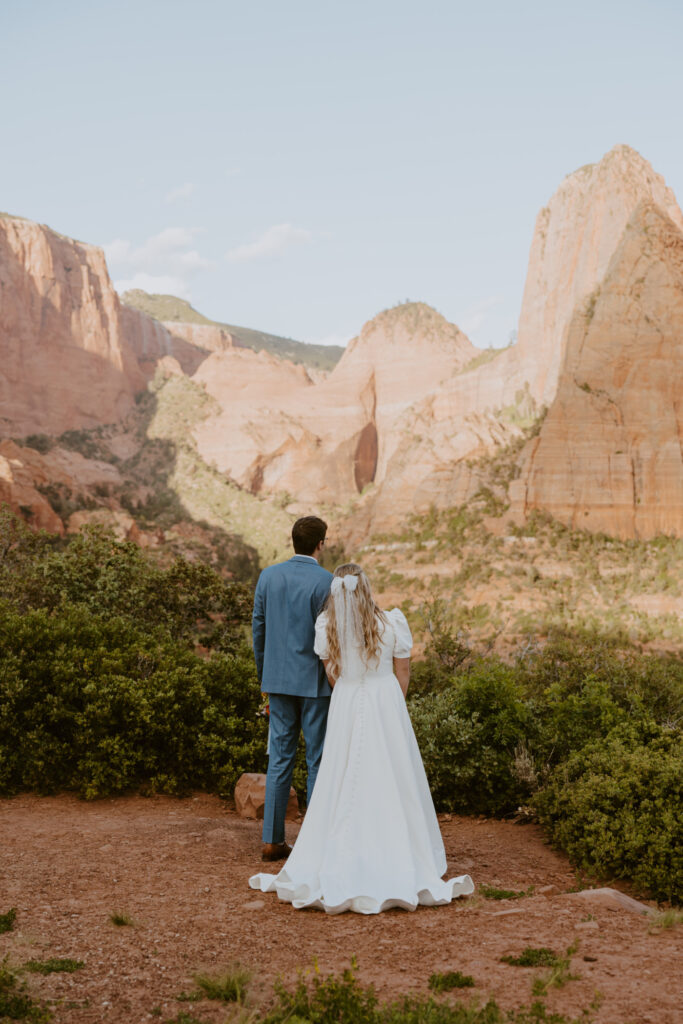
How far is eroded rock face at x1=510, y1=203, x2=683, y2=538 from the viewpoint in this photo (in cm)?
3903

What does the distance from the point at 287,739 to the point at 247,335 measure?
4318 inches

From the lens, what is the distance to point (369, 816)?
4773 mm

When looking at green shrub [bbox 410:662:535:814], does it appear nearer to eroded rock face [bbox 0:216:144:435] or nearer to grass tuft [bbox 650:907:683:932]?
grass tuft [bbox 650:907:683:932]

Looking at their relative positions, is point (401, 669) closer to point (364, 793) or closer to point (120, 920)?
point (364, 793)

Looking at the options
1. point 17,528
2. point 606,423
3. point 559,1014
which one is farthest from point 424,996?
point 606,423

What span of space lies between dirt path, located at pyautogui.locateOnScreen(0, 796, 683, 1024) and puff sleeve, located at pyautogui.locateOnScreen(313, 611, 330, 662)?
4.96ft

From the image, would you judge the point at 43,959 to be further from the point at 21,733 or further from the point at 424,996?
the point at 21,733

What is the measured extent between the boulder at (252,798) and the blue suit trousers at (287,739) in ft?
6.58

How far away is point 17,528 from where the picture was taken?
18.9m

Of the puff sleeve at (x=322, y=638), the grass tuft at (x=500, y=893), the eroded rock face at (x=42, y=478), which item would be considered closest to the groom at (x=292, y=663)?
the puff sleeve at (x=322, y=638)

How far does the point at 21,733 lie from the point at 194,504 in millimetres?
52004

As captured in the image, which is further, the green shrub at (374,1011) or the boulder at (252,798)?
the boulder at (252,798)

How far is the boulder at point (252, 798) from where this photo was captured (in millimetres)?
7508

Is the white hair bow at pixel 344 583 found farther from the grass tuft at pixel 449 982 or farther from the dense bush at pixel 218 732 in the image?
the dense bush at pixel 218 732
